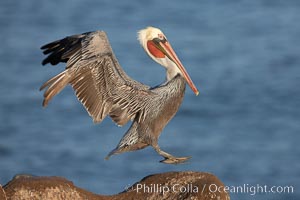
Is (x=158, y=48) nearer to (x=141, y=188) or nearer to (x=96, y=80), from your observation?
(x=96, y=80)

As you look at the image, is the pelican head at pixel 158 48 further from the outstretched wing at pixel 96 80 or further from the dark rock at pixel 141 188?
the dark rock at pixel 141 188

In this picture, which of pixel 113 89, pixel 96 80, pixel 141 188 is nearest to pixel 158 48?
pixel 113 89

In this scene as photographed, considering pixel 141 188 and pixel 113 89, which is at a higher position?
pixel 113 89

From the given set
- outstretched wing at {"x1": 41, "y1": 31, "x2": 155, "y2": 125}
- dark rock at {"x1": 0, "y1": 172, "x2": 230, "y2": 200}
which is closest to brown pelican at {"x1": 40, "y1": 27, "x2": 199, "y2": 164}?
outstretched wing at {"x1": 41, "y1": 31, "x2": 155, "y2": 125}

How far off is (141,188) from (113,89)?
150 centimetres

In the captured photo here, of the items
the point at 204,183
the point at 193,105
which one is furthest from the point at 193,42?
the point at 204,183

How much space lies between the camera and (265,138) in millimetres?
19797

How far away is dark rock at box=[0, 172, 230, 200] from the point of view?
981cm

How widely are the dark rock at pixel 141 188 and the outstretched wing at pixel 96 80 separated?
114 cm

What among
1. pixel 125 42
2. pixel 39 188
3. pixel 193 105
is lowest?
pixel 39 188

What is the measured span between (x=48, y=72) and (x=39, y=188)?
483 inches

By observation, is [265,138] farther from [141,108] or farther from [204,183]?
[204,183]

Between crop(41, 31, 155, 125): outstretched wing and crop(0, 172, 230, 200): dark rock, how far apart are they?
1.14 m

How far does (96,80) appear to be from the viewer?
36.8 ft
